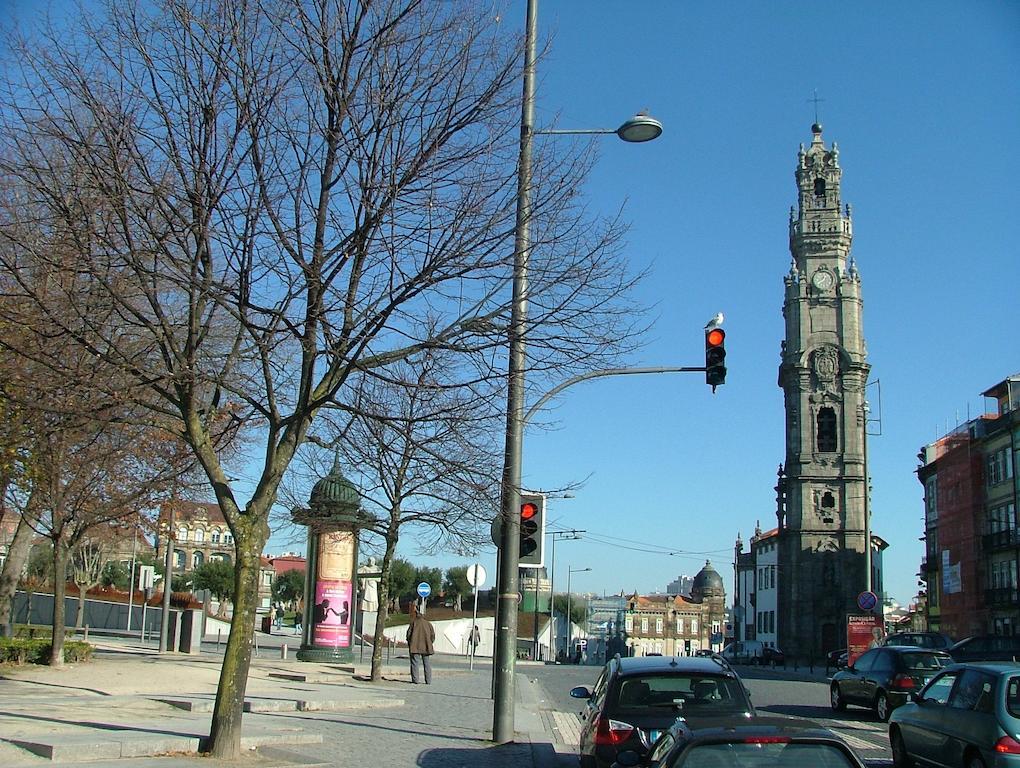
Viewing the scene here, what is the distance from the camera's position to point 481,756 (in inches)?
520

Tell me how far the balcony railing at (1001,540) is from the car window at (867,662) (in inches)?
1526

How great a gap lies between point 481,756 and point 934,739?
526cm

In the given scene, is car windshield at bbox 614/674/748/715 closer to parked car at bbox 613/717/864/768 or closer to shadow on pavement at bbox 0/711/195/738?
parked car at bbox 613/717/864/768

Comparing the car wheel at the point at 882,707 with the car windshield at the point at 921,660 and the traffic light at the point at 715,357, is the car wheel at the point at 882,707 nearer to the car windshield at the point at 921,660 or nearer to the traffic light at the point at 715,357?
the car windshield at the point at 921,660

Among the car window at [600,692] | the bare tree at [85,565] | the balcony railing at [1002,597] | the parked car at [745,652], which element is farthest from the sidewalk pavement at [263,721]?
the parked car at [745,652]

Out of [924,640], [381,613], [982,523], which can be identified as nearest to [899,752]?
[381,613]

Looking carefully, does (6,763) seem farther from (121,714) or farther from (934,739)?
(934,739)

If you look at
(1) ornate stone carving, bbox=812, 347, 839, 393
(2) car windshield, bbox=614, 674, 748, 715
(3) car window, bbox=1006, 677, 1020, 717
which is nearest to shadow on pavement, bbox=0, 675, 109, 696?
(2) car windshield, bbox=614, 674, 748, 715

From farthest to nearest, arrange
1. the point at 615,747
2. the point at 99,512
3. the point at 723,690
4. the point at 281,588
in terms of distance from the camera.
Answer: the point at 281,588, the point at 99,512, the point at 723,690, the point at 615,747

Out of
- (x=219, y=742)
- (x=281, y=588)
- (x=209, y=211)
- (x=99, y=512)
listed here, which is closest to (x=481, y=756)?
(x=219, y=742)

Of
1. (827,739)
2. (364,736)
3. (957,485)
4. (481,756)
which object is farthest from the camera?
(957,485)

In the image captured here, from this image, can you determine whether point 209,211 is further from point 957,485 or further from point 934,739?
point 957,485

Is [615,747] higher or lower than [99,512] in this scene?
lower

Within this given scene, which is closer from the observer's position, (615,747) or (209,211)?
A: (615,747)
